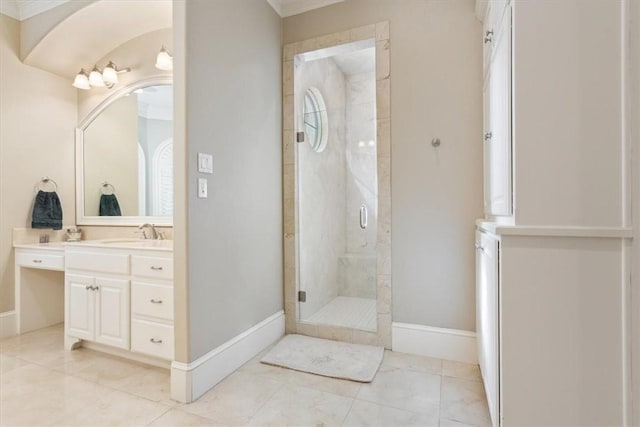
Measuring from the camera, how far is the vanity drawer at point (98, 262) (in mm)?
2036

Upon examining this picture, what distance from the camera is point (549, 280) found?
3.72ft

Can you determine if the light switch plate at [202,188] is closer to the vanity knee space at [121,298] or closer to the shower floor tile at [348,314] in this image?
the vanity knee space at [121,298]

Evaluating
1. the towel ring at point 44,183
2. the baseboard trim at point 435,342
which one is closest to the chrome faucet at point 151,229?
the towel ring at point 44,183

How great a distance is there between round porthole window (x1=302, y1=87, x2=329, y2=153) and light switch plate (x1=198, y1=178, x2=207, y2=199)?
53.6 inches

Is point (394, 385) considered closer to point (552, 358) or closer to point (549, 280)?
point (552, 358)

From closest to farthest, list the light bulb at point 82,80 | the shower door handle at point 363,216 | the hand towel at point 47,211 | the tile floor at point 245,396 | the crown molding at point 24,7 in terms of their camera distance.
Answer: the tile floor at point 245,396 → the crown molding at point 24,7 → the hand towel at point 47,211 → the light bulb at point 82,80 → the shower door handle at point 363,216

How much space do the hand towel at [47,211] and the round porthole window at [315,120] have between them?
7.74 feet

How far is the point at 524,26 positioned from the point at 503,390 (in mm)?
1355

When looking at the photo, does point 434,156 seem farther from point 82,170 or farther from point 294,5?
point 82,170

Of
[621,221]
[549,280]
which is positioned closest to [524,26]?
[621,221]

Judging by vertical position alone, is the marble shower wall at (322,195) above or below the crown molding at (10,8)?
below

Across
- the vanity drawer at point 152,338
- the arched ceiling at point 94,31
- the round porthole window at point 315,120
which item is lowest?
the vanity drawer at point 152,338

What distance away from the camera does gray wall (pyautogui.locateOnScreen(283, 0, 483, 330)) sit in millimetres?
2096

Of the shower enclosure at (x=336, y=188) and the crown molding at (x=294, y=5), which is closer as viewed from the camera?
the crown molding at (x=294, y=5)
